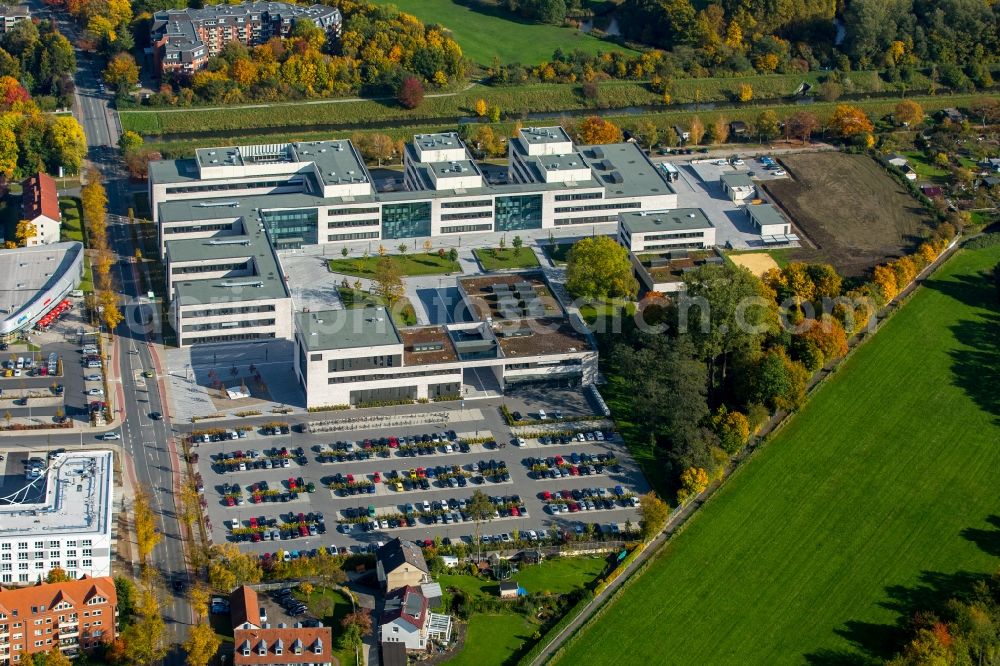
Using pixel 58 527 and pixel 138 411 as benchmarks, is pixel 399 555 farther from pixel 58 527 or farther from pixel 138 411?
pixel 138 411

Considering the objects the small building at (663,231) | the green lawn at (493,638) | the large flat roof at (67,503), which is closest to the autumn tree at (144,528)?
the large flat roof at (67,503)

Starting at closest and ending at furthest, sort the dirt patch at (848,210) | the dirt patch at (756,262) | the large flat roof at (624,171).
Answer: the dirt patch at (756,262) < the dirt patch at (848,210) < the large flat roof at (624,171)

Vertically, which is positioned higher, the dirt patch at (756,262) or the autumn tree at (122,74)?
the autumn tree at (122,74)

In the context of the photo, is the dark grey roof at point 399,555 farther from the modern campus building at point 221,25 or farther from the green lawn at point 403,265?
the modern campus building at point 221,25

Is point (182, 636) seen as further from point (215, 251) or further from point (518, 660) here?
point (215, 251)

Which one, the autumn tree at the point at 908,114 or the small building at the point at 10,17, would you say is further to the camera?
the small building at the point at 10,17

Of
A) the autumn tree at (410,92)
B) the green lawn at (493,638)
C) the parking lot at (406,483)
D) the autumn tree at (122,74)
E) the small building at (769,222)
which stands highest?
the autumn tree at (122,74)

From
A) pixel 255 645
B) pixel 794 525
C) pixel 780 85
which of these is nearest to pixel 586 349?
pixel 794 525

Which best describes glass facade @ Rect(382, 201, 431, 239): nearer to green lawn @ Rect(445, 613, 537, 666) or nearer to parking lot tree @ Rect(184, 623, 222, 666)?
green lawn @ Rect(445, 613, 537, 666)
